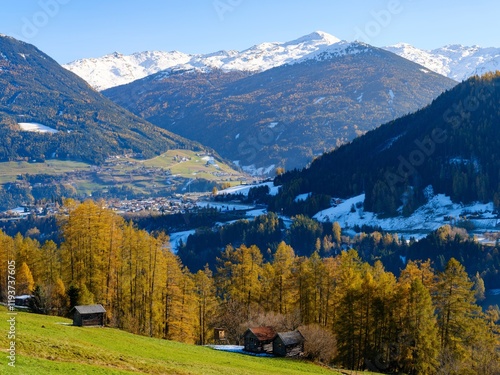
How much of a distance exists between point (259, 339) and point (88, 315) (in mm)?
21211

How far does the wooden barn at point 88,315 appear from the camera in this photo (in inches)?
2955

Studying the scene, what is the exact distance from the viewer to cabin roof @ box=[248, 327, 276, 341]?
7775 cm

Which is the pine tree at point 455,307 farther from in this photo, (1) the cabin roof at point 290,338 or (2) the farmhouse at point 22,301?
(2) the farmhouse at point 22,301

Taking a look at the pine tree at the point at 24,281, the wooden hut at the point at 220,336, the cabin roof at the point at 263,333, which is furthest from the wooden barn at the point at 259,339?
the pine tree at the point at 24,281

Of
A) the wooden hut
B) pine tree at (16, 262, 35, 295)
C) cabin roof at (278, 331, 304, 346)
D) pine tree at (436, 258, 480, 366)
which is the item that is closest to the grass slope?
cabin roof at (278, 331, 304, 346)

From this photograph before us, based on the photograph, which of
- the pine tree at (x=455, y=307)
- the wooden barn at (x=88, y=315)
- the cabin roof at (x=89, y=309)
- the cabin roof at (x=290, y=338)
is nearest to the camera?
the pine tree at (x=455, y=307)

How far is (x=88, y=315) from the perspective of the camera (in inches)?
3000

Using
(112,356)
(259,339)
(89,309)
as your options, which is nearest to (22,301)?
(89,309)

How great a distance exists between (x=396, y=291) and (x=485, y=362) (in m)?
12.9

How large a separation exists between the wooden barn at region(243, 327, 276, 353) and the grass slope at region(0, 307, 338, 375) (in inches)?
171

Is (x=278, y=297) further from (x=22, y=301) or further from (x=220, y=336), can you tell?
(x=22, y=301)

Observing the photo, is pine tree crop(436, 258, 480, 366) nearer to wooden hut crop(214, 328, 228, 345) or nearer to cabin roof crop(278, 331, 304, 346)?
cabin roof crop(278, 331, 304, 346)

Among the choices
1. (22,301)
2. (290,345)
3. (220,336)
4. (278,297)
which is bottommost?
(220,336)

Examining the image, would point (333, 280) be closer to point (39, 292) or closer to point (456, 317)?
point (456, 317)
